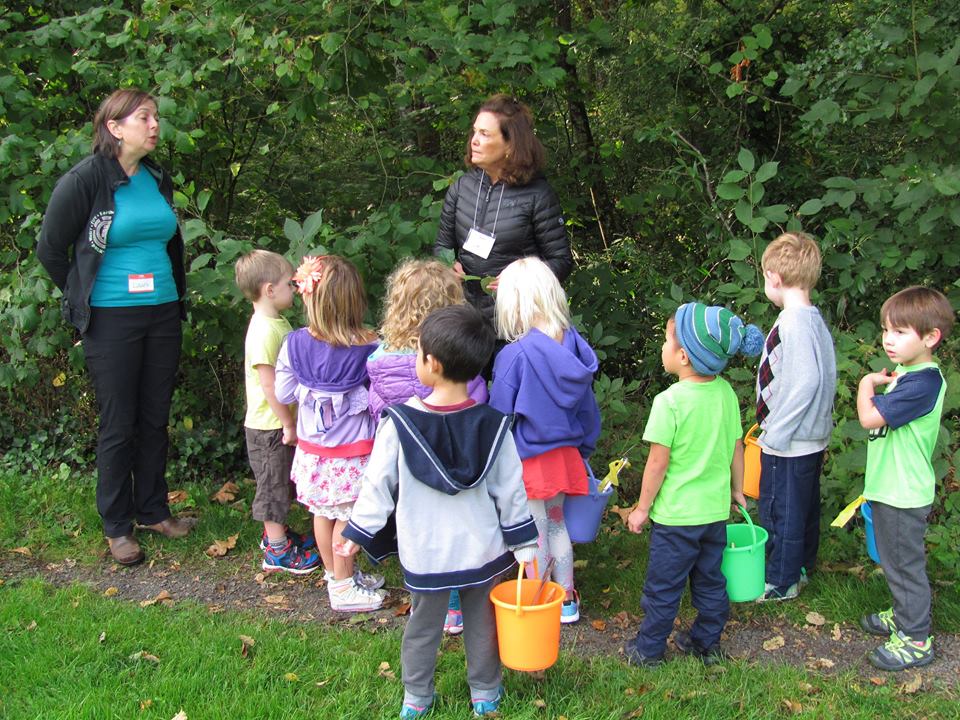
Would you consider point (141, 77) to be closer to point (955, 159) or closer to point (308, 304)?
point (308, 304)

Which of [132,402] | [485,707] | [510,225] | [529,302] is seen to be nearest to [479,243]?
[510,225]

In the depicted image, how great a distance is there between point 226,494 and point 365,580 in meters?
1.59

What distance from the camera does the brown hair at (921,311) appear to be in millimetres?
3438

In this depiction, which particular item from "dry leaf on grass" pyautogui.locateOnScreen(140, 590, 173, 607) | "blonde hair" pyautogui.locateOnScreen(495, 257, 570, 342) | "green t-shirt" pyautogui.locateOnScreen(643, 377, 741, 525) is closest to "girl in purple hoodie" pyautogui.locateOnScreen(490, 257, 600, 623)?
"blonde hair" pyautogui.locateOnScreen(495, 257, 570, 342)

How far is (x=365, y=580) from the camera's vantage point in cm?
435

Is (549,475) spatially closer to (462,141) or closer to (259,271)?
(259,271)

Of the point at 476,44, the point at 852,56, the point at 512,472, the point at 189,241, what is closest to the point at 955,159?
the point at 852,56

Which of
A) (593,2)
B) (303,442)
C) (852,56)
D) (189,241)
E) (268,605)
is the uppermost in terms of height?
(593,2)

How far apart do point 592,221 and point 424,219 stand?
272cm

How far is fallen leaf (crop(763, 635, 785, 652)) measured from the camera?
12.5ft

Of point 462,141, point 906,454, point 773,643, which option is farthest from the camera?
point 462,141

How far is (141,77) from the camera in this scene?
5141 mm

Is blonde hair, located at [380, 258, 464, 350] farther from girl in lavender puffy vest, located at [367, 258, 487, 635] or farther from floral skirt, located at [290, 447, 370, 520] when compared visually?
floral skirt, located at [290, 447, 370, 520]

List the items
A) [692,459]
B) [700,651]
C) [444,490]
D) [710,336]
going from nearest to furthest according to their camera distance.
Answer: [444,490] → [710,336] → [692,459] → [700,651]
